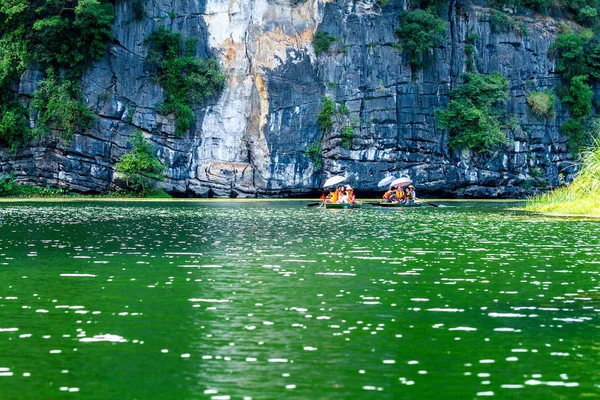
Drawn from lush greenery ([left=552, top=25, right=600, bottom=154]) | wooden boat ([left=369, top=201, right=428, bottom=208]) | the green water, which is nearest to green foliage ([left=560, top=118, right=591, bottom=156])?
lush greenery ([left=552, top=25, right=600, bottom=154])

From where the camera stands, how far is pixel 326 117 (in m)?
62.4

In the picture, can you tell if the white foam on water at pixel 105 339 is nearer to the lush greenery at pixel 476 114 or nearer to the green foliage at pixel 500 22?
the lush greenery at pixel 476 114

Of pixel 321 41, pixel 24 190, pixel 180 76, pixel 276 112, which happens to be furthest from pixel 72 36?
pixel 321 41

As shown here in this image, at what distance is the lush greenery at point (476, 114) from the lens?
65.8 metres

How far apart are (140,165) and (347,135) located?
14.5 meters

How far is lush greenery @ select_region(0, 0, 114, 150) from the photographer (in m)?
58.1

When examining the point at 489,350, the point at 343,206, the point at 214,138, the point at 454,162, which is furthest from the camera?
the point at 454,162

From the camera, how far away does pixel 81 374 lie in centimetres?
883

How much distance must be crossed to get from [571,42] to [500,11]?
609cm

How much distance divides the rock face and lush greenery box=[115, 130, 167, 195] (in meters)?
1.01

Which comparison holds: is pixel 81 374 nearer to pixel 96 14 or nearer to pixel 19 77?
pixel 96 14

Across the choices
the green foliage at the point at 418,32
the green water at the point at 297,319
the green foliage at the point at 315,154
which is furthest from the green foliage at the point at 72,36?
the green water at the point at 297,319

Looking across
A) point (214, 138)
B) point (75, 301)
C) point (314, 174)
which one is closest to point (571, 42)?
point (314, 174)

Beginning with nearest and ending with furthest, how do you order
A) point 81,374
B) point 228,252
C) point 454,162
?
point 81,374
point 228,252
point 454,162
